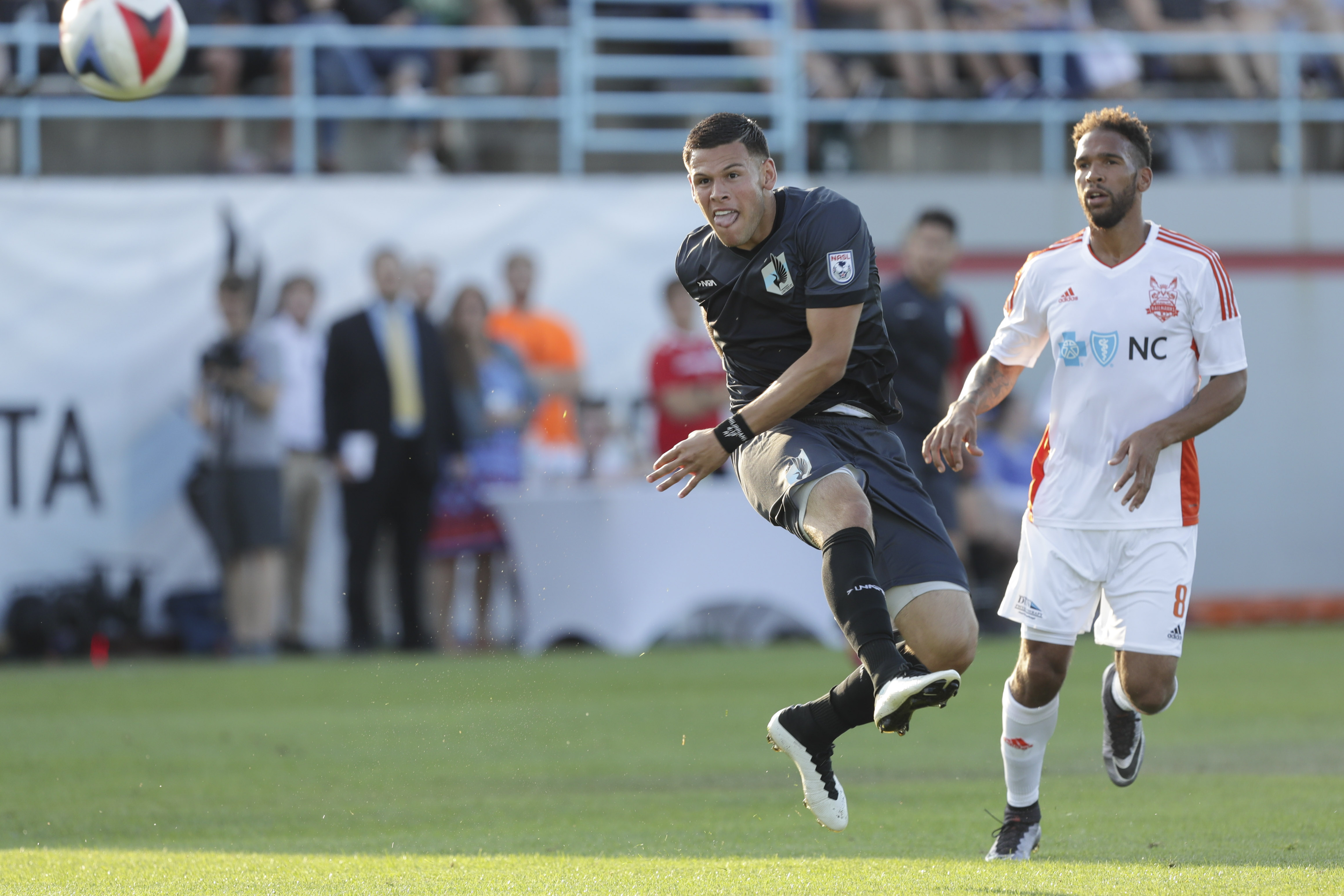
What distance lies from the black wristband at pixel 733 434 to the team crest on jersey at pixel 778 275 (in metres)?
0.47

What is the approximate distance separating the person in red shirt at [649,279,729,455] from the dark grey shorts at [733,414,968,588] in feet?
22.9

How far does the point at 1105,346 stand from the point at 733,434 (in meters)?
1.35

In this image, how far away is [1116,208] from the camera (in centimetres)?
617

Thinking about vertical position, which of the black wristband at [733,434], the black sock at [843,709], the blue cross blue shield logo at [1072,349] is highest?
the blue cross blue shield logo at [1072,349]

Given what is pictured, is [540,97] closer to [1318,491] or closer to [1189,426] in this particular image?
[1318,491]

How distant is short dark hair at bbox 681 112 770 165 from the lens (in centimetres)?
607

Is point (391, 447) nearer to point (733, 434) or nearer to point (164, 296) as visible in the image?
point (164, 296)

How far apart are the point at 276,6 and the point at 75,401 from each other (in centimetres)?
418

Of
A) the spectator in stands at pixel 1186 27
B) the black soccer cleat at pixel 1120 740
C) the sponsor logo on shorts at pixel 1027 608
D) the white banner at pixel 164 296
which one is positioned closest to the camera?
the sponsor logo on shorts at pixel 1027 608

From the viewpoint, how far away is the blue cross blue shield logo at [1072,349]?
6.27m

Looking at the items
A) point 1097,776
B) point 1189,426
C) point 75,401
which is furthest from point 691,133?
point 75,401

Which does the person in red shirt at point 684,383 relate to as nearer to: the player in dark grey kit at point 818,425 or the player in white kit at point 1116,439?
the player in dark grey kit at point 818,425

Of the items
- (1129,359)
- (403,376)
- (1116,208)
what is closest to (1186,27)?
(403,376)

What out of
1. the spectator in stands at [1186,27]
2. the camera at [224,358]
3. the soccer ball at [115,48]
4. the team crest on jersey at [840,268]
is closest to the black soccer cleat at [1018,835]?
the team crest on jersey at [840,268]
